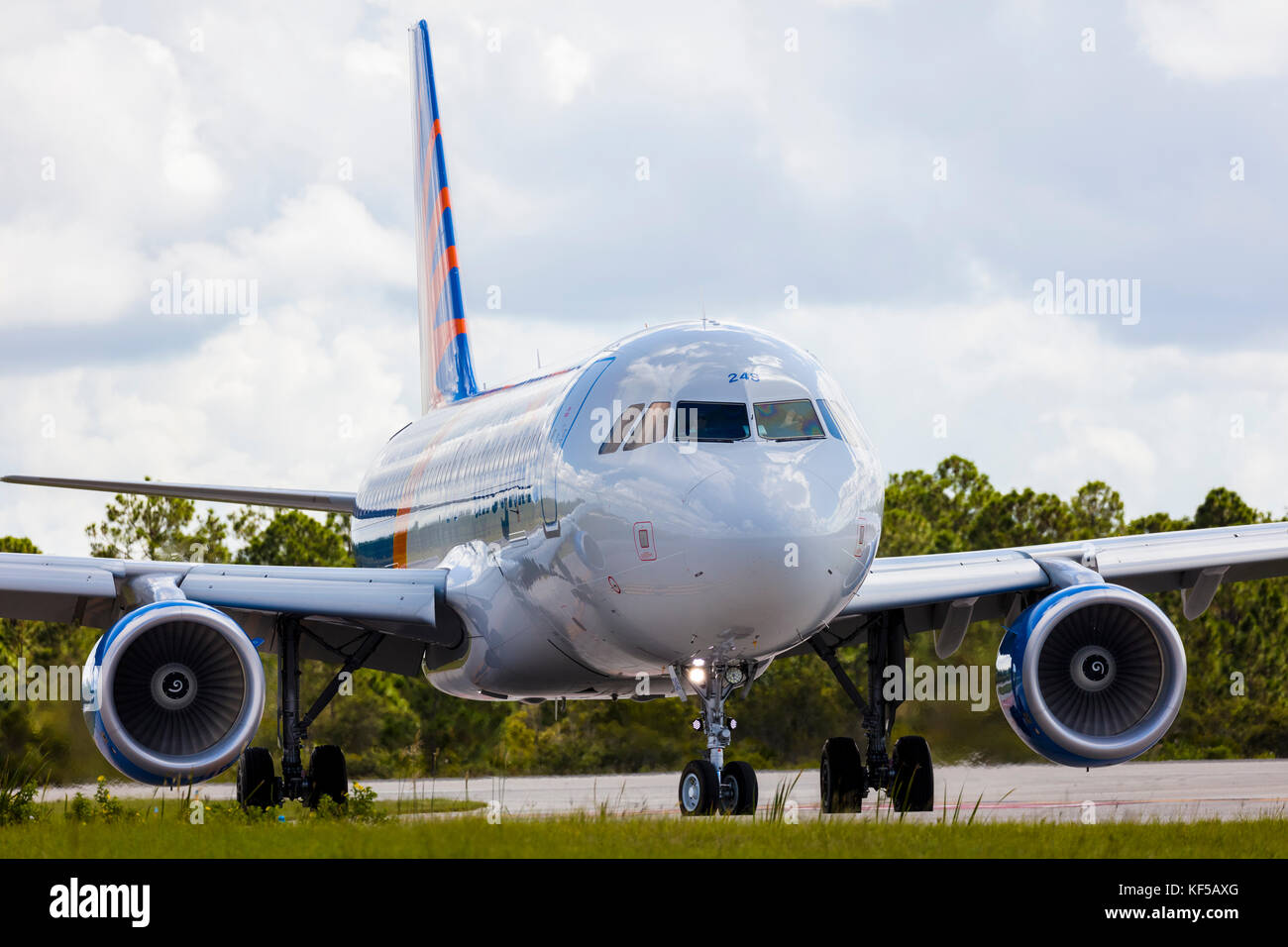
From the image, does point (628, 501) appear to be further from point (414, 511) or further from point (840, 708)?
point (840, 708)

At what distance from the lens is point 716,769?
1412 cm

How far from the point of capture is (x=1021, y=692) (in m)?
16.2

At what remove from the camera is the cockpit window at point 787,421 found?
13977 millimetres

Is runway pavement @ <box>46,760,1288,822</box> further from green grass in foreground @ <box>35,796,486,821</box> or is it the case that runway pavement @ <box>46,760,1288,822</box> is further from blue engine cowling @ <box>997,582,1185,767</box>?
blue engine cowling @ <box>997,582,1185,767</box>

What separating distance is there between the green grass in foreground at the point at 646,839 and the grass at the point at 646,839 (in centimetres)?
1

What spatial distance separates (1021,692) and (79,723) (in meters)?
13.0

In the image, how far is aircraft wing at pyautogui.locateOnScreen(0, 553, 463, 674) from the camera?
16.0 metres

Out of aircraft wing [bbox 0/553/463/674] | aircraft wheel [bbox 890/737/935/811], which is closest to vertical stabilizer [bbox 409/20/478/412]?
aircraft wing [bbox 0/553/463/674]

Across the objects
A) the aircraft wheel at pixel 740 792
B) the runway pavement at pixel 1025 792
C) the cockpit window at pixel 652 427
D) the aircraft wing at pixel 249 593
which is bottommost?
the runway pavement at pixel 1025 792

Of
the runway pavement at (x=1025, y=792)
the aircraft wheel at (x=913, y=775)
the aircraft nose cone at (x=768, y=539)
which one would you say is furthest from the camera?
the aircraft wheel at (x=913, y=775)
